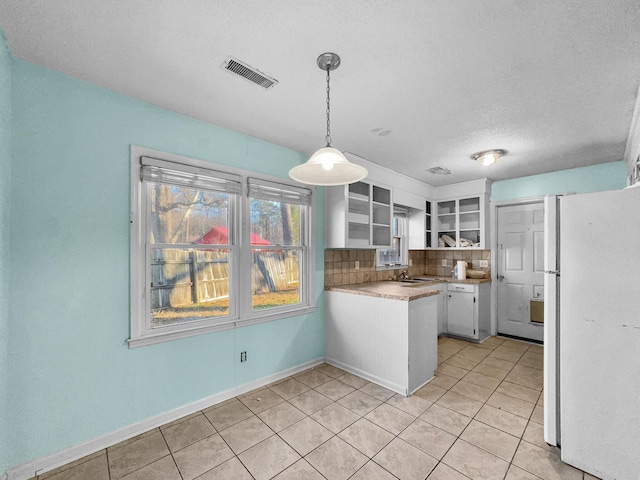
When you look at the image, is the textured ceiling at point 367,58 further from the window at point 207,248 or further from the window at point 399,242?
the window at point 399,242

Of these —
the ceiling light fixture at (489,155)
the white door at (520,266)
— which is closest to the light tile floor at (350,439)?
the white door at (520,266)

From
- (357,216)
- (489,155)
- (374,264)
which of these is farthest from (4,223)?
(489,155)

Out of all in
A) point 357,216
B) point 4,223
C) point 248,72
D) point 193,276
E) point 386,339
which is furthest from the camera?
point 357,216

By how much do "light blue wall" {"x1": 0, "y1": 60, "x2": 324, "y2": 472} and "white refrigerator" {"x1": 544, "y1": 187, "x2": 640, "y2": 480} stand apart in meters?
2.75

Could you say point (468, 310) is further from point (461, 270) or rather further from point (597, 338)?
point (597, 338)

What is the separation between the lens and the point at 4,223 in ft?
5.41

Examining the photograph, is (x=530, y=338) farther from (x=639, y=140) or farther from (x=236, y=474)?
(x=236, y=474)

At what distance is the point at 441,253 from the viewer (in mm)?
5293

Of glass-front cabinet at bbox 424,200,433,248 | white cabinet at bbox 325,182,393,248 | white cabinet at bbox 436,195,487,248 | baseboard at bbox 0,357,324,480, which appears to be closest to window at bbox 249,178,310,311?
white cabinet at bbox 325,182,393,248

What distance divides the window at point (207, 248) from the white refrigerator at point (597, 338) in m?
2.29

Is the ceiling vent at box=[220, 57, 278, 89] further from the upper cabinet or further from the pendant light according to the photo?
the upper cabinet

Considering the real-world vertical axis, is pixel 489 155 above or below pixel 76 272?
above

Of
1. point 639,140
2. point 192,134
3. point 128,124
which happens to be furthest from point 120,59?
point 639,140

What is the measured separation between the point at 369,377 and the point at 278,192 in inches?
86.4
